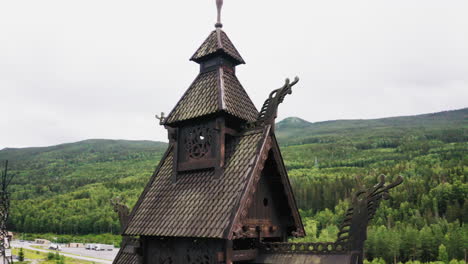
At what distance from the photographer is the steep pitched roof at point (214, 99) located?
1070cm

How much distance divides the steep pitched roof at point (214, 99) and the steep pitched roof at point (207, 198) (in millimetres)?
1040

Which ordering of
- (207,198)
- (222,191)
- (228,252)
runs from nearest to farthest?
(228,252) < (222,191) < (207,198)

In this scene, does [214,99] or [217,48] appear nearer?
[214,99]

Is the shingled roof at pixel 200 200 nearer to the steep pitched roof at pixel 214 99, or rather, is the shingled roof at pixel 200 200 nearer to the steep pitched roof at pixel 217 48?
the steep pitched roof at pixel 214 99

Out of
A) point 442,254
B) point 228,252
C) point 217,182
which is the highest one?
Result: point 217,182

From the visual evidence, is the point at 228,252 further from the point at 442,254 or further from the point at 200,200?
the point at 442,254

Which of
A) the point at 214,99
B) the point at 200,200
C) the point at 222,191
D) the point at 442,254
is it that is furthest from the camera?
the point at 442,254

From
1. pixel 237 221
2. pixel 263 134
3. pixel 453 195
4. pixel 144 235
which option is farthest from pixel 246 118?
pixel 453 195

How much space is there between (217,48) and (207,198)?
4.63 meters

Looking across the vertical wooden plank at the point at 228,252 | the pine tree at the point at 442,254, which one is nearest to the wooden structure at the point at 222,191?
the vertical wooden plank at the point at 228,252

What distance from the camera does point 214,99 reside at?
1083cm

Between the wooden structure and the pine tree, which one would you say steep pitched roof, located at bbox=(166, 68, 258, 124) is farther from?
the pine tree

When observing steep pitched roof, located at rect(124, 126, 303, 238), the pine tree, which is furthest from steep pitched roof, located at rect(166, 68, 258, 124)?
the pine tree

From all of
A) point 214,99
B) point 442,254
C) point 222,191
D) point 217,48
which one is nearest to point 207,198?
point 222,191
